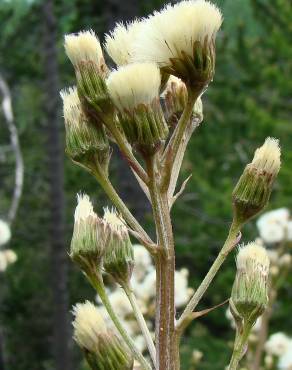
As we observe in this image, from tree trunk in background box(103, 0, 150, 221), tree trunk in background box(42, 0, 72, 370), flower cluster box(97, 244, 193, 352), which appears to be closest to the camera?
flower cluster box(97, 244, 193, 352)

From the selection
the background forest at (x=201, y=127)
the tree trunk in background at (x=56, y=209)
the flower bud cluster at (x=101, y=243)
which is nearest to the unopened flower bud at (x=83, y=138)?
the flower bud cluster at (x=101, y=243)

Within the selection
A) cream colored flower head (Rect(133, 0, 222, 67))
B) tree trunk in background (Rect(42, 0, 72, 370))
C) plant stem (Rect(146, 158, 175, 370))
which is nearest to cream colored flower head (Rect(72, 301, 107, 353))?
plant stem (Rect(146, 158, 175, 370))

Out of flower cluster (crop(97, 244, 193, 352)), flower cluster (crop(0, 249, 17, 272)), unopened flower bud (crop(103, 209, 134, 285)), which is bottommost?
unopened flower bud (crop(103, 209, 134, 285))

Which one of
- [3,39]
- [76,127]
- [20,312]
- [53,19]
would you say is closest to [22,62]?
[3,39]

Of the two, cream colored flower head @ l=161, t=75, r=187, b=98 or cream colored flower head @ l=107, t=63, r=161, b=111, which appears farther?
cream colored flower head @ l=161, t=75, r=187, b=98

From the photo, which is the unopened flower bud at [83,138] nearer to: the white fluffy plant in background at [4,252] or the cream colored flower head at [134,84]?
the cream colored flower head at [134,84]

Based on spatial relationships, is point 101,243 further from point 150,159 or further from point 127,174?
point 127,174

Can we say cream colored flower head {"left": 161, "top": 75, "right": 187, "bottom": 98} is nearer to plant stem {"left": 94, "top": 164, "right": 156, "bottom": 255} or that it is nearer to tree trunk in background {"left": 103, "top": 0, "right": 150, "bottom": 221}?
plant stem {"left": 94, "top": 164, "right": 156, "bottom": 255}
